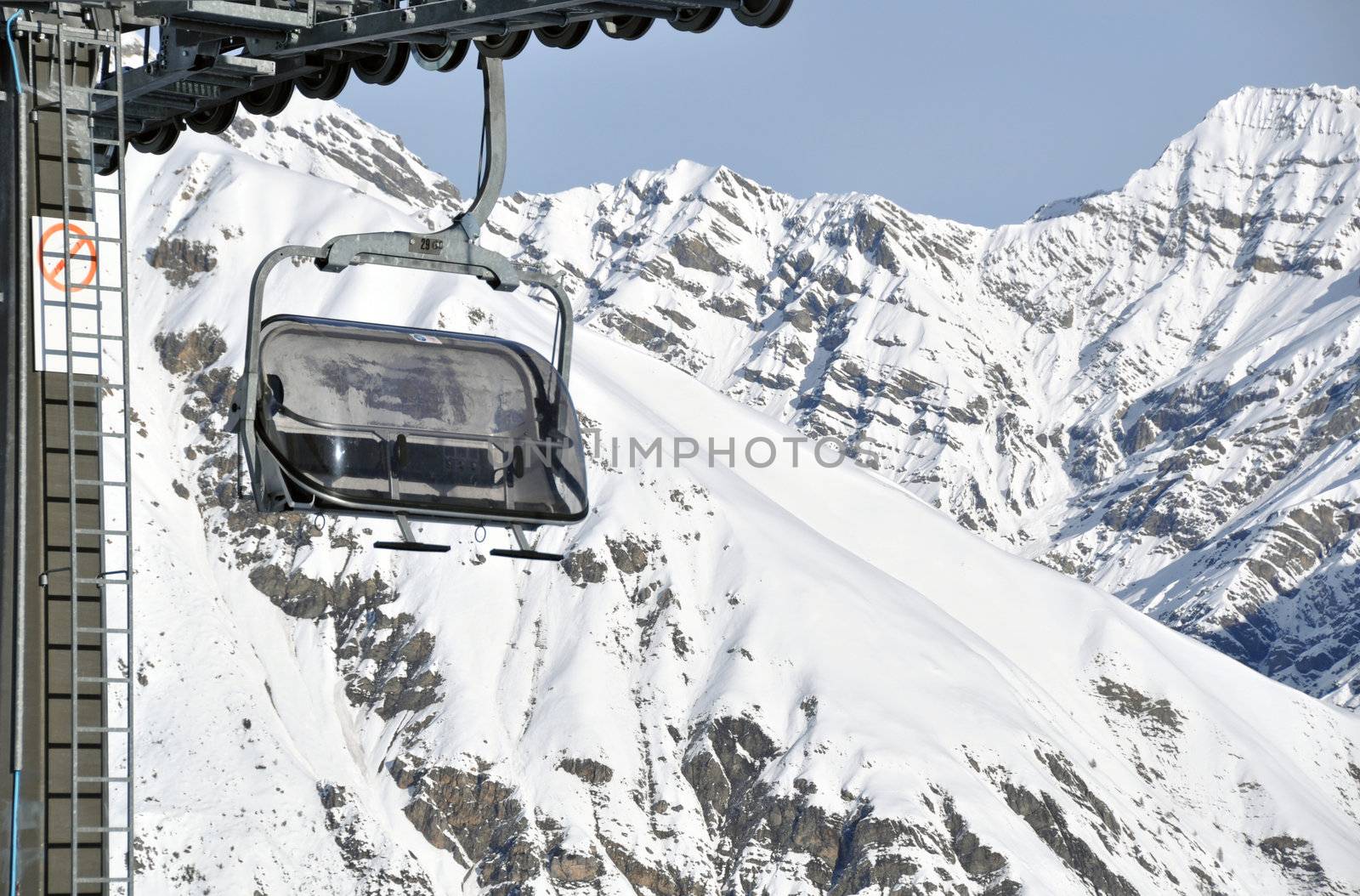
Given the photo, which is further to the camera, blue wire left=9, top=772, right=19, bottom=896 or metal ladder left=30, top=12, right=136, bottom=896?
metal ladder left=30, top=12, right=136, bottom=896

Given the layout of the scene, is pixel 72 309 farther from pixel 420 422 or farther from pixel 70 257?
pixel 420 422

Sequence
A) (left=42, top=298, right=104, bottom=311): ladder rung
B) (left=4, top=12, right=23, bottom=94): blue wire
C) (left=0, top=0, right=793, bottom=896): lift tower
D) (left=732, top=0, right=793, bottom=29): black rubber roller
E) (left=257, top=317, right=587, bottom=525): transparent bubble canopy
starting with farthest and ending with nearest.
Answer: (left=4, top=12, right=23, bottom=94): blue wire → (left=42, top=298, right=104, bottom=311): ladder rung → (left=0, top=0, right=793, bottom=896): lift tower → (left=257, top=317, right=587, bottom=525): transparent bubble canopy → (left=732, top=0, right=793, bottom=29): black rubber roller

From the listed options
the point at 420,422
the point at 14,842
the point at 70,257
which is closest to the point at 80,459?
the point at 70,257

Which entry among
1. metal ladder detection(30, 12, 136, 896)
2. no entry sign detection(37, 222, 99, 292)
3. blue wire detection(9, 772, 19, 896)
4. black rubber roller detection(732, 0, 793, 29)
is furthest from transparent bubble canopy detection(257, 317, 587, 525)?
black rubber roller detection(732, 0, 793, 29)

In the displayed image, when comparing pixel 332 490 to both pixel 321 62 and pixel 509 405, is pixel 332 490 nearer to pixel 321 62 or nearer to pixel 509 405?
pixel 509 405

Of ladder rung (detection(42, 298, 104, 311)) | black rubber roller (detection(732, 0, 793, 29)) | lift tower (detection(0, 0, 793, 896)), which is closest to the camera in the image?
black rubber roller (detection(732, 0, 793, 29))

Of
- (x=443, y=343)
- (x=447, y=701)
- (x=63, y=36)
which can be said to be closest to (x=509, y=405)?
(x=443, y=343)

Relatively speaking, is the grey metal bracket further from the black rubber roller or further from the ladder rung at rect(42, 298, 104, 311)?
the ladder rung at rect(42, 298, 104, 311)

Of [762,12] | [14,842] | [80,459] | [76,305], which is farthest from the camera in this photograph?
[76,305]
